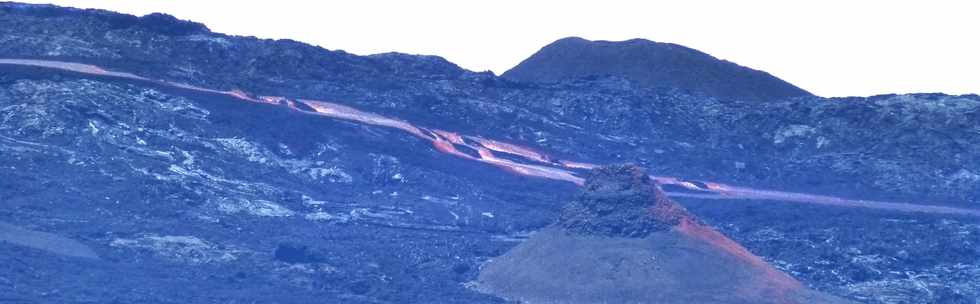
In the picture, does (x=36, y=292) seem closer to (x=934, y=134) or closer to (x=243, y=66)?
(x=243, y=66)

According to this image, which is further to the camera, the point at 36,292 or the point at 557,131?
the point at 557,131

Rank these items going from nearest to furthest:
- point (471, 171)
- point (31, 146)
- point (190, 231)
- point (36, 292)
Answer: point (36, 292) → point (190, 231) → point (31, 146) → point (471, 171)

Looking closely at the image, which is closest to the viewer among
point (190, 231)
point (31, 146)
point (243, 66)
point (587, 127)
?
point (190, 231)

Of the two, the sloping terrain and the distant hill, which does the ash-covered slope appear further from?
the distant hill

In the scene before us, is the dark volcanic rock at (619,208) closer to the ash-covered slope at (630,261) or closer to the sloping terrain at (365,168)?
the ash-covered slope at (630,261)

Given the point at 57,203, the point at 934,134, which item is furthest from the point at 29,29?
the point at 934,134

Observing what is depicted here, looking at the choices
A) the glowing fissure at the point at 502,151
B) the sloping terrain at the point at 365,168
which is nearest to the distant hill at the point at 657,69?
the sloping terrain at the point at 365,168
